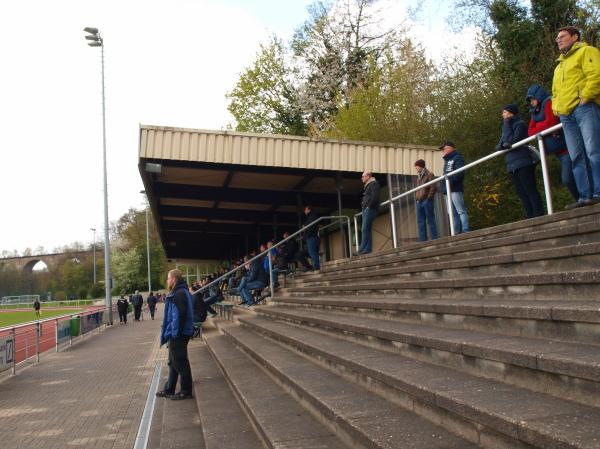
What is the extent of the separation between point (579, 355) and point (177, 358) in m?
4.78

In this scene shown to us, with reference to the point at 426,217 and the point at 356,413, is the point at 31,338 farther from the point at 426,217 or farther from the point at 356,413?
the point at 356,413

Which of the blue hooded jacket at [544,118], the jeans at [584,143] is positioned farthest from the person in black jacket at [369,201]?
the jeans at [584,143]

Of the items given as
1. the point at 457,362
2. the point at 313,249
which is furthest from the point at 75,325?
the point at 457,362

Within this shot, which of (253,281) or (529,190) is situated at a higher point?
(529,190)

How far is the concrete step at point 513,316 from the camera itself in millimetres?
2832

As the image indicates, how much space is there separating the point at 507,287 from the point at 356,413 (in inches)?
70.5

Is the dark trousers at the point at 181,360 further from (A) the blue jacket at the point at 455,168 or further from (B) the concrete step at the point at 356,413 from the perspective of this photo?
(A) the blue jacket at the point at 455,168

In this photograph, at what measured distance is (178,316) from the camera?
6.09m

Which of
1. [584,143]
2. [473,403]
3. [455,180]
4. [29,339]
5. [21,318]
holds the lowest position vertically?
[21,318]

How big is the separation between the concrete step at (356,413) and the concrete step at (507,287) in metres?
1.41

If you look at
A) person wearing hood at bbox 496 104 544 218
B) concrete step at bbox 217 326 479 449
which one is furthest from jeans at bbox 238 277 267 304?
person wearing hood at bbox 496 104 544 218

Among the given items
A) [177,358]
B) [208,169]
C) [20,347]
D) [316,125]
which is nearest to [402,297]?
[177,358]

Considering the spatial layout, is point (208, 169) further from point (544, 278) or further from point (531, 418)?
point (531, 418)

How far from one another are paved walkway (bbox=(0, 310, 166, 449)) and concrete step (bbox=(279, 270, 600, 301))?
137 inches
